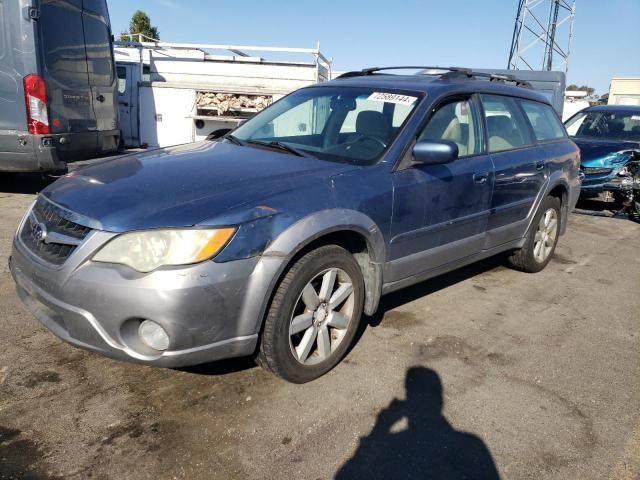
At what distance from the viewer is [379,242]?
3.08 metres

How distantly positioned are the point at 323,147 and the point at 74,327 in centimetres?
183

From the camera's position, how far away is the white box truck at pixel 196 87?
9.77m

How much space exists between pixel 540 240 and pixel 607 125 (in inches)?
208

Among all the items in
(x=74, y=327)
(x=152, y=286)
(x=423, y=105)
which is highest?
(x=423, y=105)

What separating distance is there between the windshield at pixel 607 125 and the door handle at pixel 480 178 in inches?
233

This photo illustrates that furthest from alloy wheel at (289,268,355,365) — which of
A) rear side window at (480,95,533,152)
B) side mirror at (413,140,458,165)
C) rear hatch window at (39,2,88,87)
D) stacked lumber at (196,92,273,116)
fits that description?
stacked lumber at (196,92,273,116)

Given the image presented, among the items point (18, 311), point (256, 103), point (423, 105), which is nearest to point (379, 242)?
point (423, 105)

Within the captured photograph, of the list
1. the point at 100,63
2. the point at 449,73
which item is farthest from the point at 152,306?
the point at 100,63

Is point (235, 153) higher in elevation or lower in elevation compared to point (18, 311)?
higher

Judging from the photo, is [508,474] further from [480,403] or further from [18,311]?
[18,311]

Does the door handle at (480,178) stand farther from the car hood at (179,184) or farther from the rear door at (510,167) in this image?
the car hood at (179,184)

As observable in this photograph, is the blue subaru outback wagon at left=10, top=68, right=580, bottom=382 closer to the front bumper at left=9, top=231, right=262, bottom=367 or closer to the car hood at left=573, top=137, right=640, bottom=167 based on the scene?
the front bumper at left=9, top=231, right=262, bottom=367

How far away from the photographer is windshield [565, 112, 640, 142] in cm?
871

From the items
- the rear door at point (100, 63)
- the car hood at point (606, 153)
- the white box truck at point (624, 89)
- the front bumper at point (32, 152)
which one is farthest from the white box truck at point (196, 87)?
the white box truck at point (624, 89)
